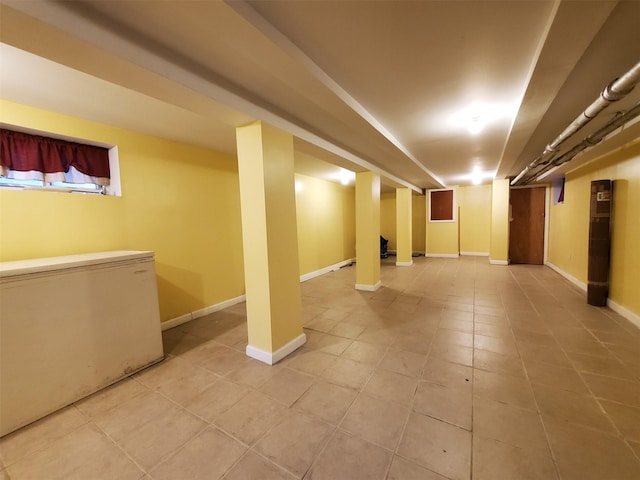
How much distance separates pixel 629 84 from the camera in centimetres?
159

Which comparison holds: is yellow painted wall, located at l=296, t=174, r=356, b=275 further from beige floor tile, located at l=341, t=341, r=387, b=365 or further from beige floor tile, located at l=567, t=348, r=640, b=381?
beige floor tile, located at l=567, t=348, r=640, b=381

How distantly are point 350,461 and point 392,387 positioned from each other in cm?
73

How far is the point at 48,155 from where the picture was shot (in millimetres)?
2373

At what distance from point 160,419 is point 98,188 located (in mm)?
2537

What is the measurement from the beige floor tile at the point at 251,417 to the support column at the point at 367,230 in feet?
10.2

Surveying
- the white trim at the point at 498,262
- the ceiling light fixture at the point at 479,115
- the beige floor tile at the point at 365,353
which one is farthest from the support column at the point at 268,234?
the white trim at the point at 498,262

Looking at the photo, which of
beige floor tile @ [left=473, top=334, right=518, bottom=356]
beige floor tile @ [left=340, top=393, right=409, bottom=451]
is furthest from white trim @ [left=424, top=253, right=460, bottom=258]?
beige floor tile @ [left=340, top=393, right=409, bottom=451]

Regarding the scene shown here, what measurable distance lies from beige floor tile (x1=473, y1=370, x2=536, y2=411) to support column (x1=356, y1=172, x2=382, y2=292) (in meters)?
2.62

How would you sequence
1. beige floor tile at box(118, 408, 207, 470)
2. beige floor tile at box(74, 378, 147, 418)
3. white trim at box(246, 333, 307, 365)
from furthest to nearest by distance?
white trim at box(246, 333, 307, 365) < beige floor tile at box(74, 378, 147, 418) < beige floor tile at box(118, 408, 207, 470)

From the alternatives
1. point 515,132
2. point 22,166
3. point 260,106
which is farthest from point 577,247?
point 22,166

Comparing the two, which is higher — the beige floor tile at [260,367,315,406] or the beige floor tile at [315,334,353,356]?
the beige floor tile at [315,334,353,356]

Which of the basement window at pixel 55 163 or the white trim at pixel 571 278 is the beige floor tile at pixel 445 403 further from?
the white trim at pixel 571 278

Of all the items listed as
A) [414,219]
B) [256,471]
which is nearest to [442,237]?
[414,219]

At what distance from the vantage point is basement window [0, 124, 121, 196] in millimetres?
2199
